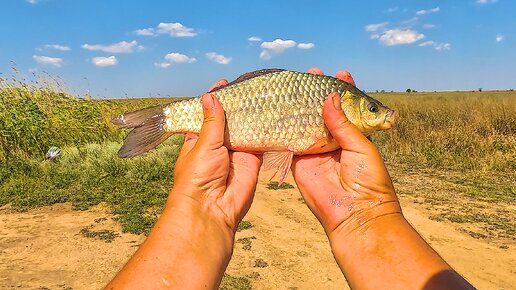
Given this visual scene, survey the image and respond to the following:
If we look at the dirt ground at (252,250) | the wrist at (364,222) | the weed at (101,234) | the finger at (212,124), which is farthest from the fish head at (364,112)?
the weed at (101,234)

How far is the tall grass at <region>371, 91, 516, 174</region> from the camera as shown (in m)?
11.4

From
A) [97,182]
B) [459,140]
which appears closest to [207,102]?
[97,182]

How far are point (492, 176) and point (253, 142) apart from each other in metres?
8.90

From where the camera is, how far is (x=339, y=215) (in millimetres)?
2912

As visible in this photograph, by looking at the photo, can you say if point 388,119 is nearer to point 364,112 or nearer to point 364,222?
point 364,112

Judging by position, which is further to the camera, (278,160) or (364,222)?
(278,160)

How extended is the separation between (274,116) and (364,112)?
682mm

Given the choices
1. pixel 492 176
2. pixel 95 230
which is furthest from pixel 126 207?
pixel 492 176

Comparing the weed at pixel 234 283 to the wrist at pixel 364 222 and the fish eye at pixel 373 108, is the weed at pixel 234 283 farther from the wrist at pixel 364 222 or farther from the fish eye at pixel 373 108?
the fish eye at pixel 373 108

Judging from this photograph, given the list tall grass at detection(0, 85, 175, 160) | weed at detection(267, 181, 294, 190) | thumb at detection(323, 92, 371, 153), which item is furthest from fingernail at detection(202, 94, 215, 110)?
tall grass at detection(0, 85, 175, 160)

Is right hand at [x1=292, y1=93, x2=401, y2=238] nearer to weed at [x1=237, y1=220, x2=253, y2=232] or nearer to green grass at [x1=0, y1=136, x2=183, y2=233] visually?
weed at [x1=237, y1=220, x2=253, y2=232]

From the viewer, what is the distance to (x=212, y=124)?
3086mm

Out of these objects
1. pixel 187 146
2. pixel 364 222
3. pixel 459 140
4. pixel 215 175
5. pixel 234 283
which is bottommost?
pixel 234 283

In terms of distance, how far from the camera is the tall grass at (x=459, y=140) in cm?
1139
